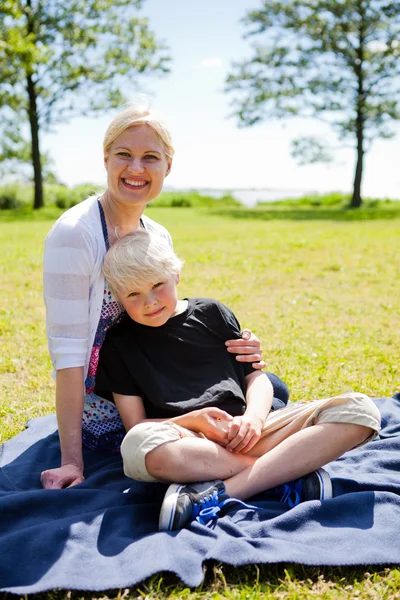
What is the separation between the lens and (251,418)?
117 inches

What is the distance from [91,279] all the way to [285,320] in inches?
151

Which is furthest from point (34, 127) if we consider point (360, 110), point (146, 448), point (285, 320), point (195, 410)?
point (146, 448)

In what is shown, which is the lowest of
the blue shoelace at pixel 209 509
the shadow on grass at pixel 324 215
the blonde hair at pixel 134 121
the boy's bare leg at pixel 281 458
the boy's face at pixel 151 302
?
the blue shoelace at pixel 209 509

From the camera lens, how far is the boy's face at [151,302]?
122 inches

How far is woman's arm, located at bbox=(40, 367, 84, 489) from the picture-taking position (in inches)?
122

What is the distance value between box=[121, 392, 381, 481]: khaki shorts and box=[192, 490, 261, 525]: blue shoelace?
0.23m

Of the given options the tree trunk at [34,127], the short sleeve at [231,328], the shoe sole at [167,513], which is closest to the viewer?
the shoe sole at [167,513]

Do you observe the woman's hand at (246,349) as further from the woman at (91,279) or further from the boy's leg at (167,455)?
the boy's leg at (167,455)

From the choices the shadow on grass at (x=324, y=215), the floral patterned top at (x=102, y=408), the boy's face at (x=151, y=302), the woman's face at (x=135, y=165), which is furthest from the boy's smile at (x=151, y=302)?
the shadow on grass at (x=324, y=215)

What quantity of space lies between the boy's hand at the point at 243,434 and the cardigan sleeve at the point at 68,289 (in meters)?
0.81

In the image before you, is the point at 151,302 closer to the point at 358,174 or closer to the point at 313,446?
the point at 313,446

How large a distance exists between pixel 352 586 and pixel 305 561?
0.19 m

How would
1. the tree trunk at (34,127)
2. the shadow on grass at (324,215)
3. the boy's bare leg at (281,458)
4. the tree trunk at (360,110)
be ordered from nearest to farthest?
the boy's bare leg at (281,458) → the shadow on grass at (324,215) → the tree trunk at (34,127) → the tree trunk at (360,110)

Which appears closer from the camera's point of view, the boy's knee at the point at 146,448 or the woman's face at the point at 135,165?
the boy's knee at the point at 146,448
